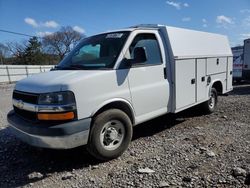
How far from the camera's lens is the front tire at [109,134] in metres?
3.94

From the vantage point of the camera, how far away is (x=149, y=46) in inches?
194

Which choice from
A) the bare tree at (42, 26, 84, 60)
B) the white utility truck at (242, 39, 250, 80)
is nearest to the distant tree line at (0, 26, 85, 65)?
the bare tree at (42, 26, 84, 60)

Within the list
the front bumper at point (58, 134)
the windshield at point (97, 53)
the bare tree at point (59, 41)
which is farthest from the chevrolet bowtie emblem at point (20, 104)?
the bare tree at point (59, 41)

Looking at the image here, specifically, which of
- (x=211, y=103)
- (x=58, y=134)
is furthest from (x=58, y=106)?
(x=211, y=103)

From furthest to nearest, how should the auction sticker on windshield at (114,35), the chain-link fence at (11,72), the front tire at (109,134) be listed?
the chain-link fence at (11,72) → the auction sticker on windshield at (114,35) → the front tire at (109,134)

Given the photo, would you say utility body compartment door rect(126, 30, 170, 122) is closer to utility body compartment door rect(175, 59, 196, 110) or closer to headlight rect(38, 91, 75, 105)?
utility body compartment door rect(175, 59, 196, 110)

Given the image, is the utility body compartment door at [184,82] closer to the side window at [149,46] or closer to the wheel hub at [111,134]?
the side window at [149,46]

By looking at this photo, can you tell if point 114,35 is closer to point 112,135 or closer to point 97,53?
point 97,53

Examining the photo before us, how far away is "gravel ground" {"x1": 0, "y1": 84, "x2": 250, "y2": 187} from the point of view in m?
3.55

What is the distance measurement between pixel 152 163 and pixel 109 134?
0.84 metres

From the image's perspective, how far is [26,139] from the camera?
3.84 metres

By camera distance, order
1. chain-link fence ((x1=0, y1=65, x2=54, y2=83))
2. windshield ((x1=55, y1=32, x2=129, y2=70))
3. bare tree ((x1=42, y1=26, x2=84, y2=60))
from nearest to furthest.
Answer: windshield ((x1=55, y1=32, x2=129, y2=70)) < chain-link fence ((x1=0, y1=65, x2=54, y2=83)) < bare tree ((x1=42, y1=26, x2=84, y2=60))

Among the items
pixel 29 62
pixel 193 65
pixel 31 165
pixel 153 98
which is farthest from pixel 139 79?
pixel 29 62

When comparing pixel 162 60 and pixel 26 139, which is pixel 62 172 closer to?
pixel 26 139
